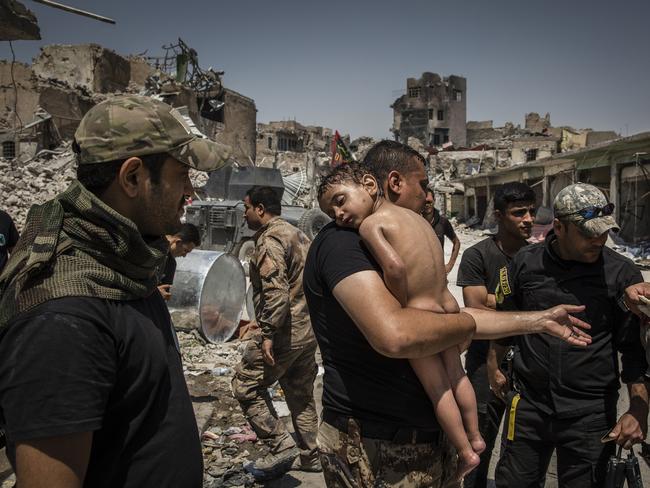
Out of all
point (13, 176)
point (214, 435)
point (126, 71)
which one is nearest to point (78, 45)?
point (126, 71)

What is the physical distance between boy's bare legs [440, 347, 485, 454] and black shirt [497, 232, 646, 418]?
2.80 feet

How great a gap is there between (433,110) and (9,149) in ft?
167

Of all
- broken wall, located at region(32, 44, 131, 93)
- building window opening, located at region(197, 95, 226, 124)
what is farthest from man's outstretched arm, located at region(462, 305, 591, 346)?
broken wall, located at region(32, 44, 131, 93)

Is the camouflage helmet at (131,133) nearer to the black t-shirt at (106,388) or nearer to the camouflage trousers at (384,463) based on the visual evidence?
the black t-shirt at (106,388)

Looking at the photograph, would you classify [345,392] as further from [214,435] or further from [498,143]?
[498,143]

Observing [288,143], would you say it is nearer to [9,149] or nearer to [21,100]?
[21,100]

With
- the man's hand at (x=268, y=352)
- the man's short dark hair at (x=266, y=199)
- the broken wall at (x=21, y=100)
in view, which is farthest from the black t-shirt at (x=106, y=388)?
the broken wall at (x=21, y=100)

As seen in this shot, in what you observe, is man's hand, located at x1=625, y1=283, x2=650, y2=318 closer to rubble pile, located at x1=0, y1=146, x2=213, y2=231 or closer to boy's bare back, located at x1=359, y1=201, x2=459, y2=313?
boy's bare back, located at x1=359, y1=201, x2=459, y2=313

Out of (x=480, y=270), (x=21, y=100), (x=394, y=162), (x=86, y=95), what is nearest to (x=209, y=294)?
(x=480, y=270)

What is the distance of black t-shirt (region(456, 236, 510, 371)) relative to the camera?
10.8 ft

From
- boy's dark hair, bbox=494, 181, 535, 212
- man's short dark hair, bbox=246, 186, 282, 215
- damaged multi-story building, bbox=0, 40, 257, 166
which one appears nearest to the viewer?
boy's dark hair, bbox=494, 181, 535, 212

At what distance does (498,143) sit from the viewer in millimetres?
44000

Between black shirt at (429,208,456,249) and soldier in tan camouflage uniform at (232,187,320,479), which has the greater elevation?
black shirt at (429,208,456,249)

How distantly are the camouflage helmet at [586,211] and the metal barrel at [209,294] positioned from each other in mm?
5231
